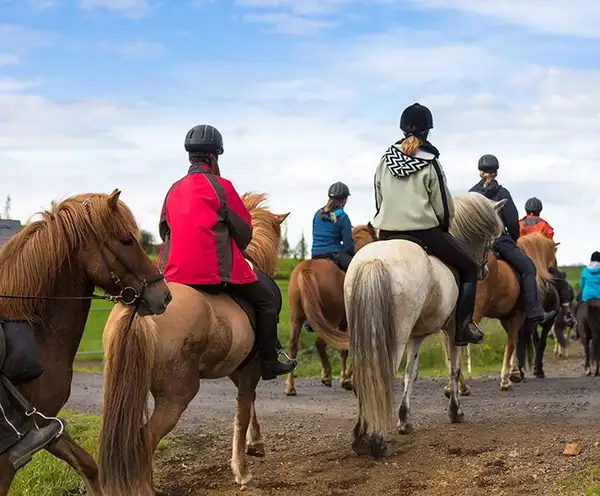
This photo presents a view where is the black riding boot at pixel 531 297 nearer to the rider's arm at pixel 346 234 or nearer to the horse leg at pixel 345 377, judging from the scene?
the rider's arm at pixel 346 234

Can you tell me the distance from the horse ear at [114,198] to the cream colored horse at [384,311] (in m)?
2.79

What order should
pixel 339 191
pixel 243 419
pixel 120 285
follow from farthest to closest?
pixel 339 191 → pixel 243 419 → pixel 120 285

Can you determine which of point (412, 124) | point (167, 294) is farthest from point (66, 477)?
point (412, 124)

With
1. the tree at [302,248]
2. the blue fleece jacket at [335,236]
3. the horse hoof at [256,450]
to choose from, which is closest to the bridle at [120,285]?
the horse hoof at [256,450]

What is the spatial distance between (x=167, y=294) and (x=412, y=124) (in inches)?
144

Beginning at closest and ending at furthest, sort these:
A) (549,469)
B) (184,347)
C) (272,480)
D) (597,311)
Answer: (184,347) < (549,469) < (272,480) < (597,311)

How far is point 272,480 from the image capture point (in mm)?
7355

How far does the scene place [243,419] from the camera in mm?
7230

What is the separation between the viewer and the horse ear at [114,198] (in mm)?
5344

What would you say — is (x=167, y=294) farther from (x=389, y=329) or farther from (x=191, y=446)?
(x=191, y=446)

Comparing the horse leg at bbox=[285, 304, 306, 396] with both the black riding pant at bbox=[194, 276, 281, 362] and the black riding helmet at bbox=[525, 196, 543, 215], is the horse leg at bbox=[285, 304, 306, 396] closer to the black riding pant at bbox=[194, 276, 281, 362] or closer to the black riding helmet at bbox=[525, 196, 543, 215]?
the black riding helmet at bbox=[525, 196, 543, 215]

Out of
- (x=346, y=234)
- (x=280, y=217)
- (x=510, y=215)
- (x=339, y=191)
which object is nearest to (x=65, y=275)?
(x=280, y=217)

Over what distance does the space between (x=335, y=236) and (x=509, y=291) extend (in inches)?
105

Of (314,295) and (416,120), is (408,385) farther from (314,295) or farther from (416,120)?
(314,295)
